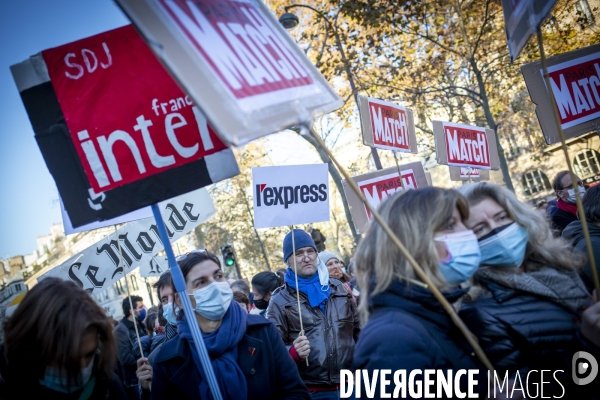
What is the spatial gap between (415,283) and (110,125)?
1.78 m

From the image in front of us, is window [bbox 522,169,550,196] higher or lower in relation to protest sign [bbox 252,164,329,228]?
lower

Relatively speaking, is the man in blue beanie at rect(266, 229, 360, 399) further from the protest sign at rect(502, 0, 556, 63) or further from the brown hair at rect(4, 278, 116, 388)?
the protest sign at rect(502, 0, 556, 63)

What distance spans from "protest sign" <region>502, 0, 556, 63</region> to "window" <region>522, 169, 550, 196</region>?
100 feet

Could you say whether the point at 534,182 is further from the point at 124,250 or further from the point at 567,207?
the point at 124,250

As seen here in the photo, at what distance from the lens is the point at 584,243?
3150 millimetres

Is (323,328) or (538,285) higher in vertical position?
(538,285)

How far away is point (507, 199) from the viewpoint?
2.73 m

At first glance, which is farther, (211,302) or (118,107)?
(211,302)

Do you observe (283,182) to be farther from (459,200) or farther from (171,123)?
(459,200)

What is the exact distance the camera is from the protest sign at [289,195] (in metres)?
5.28

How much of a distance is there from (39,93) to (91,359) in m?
1.44

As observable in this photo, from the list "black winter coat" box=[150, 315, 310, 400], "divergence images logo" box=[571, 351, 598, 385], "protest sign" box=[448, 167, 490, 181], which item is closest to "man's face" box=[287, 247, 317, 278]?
"black winter coat" box=[150, 315, 310, 400]

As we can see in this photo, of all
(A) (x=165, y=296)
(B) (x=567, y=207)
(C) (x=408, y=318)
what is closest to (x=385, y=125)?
(B) (x=567, y=207)

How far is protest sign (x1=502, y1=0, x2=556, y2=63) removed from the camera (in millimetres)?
2203
